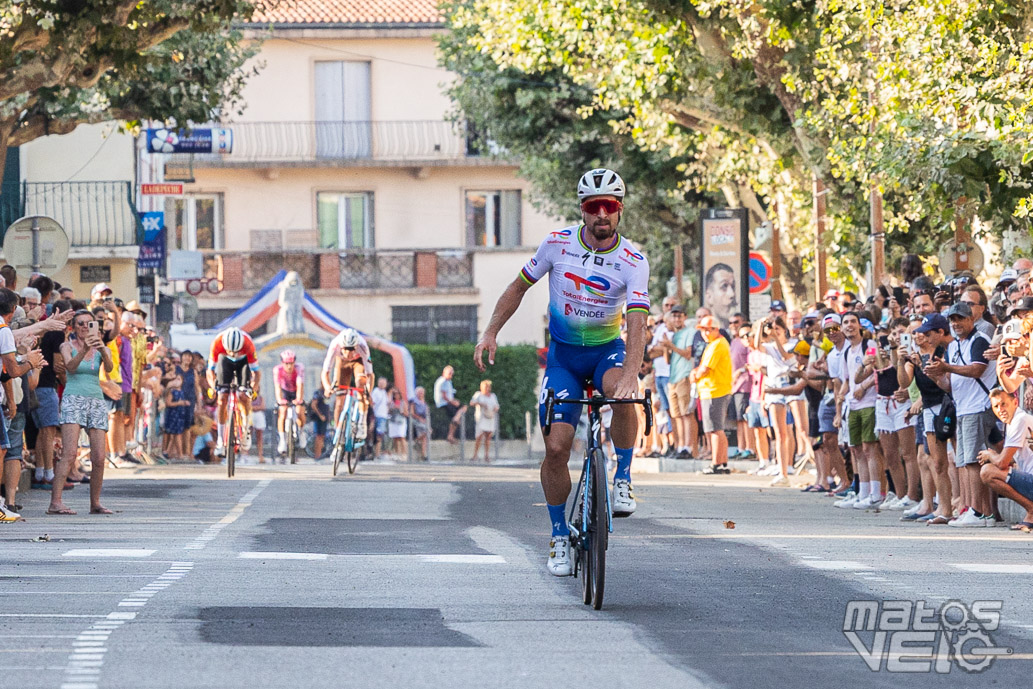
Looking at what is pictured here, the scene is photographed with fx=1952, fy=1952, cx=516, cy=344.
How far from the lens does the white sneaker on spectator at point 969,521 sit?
1555 centimetres

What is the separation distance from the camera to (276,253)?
5559cm

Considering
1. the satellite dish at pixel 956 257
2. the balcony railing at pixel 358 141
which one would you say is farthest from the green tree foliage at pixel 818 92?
the balcony railing at pixel 358 141

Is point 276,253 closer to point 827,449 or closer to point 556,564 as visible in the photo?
point 827,449

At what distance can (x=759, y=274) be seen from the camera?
97.7 feet

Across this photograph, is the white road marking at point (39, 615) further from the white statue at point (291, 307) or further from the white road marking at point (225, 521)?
the white statue at point (291, 307)

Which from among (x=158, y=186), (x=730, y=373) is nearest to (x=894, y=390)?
(x=730, y=373)

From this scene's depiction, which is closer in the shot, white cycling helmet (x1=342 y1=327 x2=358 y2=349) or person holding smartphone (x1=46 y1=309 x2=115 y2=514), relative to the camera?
person holding smartphone (x1=46 y1=309 x2=115 y2=514)

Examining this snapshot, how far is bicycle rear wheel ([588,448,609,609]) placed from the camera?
9352 millimetres

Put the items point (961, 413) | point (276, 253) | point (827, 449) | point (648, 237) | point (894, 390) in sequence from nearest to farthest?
point (961, 413)
point (894, 390)
point (827, 449)
point (648, 237)
point (276, 253)

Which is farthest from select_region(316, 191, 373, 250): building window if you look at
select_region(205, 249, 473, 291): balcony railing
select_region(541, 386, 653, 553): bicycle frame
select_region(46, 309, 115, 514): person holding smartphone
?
select_region(541, 386, 653, 553): bicycle frame

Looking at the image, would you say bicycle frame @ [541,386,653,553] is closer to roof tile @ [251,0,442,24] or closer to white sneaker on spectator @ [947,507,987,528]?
white sneaker on spectator @ [947,507,987,528]

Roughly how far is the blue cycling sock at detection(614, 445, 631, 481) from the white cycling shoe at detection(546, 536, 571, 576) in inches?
20.1

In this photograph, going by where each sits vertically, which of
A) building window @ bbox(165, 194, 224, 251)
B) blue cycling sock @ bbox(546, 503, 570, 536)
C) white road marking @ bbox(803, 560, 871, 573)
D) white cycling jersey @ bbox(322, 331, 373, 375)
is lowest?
white road marking @ bbox(803, 560, 871, 573)

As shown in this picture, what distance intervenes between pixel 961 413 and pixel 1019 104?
4.13 metres
